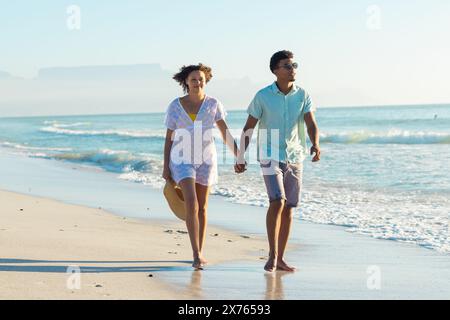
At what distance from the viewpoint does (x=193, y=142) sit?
5.95 metres

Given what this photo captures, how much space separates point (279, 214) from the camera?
5.90 metres

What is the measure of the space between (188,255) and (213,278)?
1128 mm

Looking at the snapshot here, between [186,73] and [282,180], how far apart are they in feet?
4.17

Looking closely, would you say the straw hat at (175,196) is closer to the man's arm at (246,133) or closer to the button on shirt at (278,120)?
the man's arm at (246,133)

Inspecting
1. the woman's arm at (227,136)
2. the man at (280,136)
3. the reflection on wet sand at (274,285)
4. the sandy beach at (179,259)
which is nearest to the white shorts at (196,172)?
the woman's arm at (227,136)

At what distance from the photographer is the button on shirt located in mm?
5863

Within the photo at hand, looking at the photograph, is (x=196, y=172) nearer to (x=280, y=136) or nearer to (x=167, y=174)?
(x=167, y=174)

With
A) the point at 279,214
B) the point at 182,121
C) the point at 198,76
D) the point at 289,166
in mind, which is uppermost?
the point at 198,76

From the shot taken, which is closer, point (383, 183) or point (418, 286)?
point (418, 286)

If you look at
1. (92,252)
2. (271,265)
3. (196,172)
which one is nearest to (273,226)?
(271,265)
